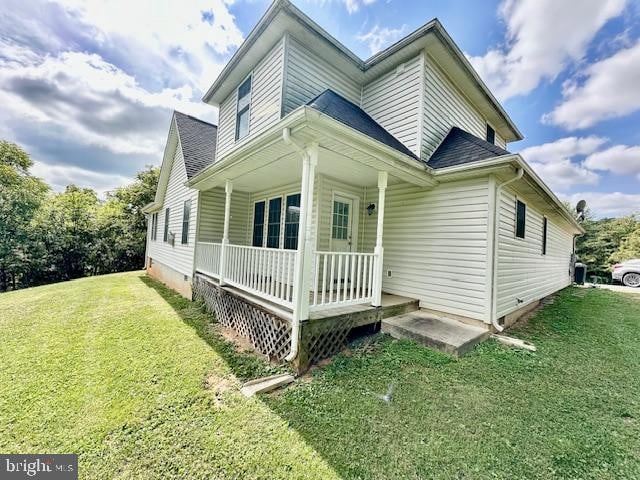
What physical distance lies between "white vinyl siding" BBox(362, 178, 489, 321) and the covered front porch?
18.0 inches

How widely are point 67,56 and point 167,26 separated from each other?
4.81 meters

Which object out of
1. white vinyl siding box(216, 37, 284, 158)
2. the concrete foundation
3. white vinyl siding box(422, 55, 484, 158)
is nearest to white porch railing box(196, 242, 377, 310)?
the concrete foundation

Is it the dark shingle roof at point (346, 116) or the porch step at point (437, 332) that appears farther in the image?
the dark shingle roof at point (346, 116)

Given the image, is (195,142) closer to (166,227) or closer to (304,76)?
(166,227)

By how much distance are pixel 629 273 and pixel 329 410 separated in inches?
746

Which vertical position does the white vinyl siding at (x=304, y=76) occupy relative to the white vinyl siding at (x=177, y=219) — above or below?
above

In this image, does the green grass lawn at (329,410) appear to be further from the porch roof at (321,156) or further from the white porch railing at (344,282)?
the porch roof at (321,156)

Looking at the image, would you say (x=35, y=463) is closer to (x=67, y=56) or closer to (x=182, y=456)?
(x=182, y=456)

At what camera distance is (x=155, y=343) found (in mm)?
4613

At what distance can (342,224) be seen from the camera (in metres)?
6.46

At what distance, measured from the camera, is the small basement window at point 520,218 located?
5.83 meters

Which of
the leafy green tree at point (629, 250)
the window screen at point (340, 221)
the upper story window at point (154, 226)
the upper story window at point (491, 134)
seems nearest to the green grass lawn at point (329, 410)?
the window screen at point (340, 221)

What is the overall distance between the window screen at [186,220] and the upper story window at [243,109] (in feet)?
9.61

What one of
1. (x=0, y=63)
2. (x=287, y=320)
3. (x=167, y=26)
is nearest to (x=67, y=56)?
(x=0, y=63)
